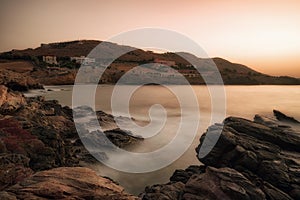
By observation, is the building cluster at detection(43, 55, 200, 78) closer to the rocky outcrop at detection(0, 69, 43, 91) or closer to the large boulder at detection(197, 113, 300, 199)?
the rocky outcrop at detection(0, 69, 43, 91)

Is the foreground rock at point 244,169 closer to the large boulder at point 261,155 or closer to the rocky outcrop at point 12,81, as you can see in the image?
the large boulder at point 261,155

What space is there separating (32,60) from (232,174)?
6693 inches

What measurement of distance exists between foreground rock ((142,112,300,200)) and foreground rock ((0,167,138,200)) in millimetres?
3886

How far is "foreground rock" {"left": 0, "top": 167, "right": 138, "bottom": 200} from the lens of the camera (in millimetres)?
7832

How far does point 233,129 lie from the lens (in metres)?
17.5

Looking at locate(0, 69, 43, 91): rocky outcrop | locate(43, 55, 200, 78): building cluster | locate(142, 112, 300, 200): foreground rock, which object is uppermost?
locate(43, 55, 200, 78): building cluster

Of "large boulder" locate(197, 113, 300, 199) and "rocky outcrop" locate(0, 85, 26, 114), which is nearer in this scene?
"large boulder" locate(197, 113, 300, 199)

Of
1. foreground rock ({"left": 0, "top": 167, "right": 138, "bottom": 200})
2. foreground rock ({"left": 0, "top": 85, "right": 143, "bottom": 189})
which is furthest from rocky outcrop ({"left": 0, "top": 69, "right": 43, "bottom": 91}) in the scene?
foreground rock ({"left": 0, "top": 167, "right": 138, "bottom": 200})

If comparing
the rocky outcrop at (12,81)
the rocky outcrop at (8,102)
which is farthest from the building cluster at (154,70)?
the rocky outcrop at (8,102)

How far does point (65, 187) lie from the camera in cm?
831

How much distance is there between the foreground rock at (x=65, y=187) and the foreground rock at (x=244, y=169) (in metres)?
3.89

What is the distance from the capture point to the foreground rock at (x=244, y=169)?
11.6 m

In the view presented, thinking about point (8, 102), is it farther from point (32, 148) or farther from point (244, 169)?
point (244, 169)

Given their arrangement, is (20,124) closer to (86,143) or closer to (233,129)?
(86,143)
